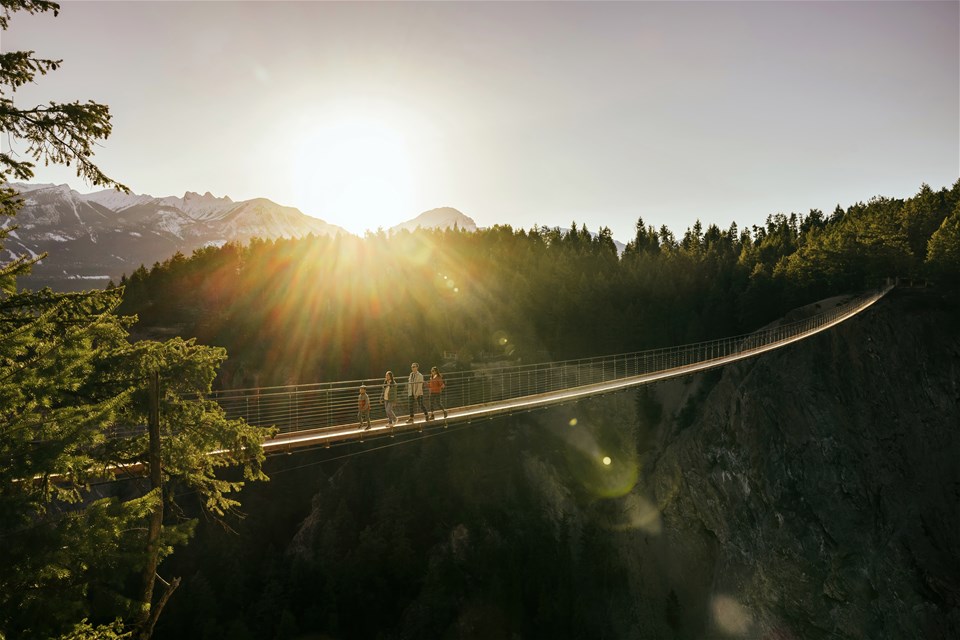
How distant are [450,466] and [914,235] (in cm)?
4123

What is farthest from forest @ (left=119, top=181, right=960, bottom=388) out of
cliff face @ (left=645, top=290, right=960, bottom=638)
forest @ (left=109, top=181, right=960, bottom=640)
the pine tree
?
the pine tree

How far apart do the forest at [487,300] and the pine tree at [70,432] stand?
106 ft

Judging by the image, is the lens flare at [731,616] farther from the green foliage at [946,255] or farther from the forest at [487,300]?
the green foliage at [946,255]

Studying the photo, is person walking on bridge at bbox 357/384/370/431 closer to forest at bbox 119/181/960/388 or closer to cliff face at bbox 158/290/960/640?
cliff face at bbox 158/290/960/640

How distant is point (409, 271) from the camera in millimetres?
46125

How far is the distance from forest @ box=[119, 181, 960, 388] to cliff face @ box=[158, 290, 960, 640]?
23.4 ft

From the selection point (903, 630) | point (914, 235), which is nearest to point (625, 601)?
point (903, 630)

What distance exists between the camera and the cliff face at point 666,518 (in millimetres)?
20094

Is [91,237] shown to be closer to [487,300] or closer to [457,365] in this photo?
[487,300]

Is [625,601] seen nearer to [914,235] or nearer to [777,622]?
[777,622]

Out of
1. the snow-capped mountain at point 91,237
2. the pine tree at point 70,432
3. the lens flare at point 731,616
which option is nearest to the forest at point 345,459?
the pine tree at point 70,432

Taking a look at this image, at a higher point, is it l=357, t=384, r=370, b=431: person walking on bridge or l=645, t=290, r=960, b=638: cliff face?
l=357, t=384, r=370, b=431: person walking on bridge

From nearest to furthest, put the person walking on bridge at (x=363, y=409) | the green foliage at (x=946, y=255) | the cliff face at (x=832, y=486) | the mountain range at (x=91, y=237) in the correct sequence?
the person walking on bridge at (x=363, y=409), the cliff face at (x=832, y=486), the green foliage at (x=946, y=255), the mountain range at (x=91, y=237)

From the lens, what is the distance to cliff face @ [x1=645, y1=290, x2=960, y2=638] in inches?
746
